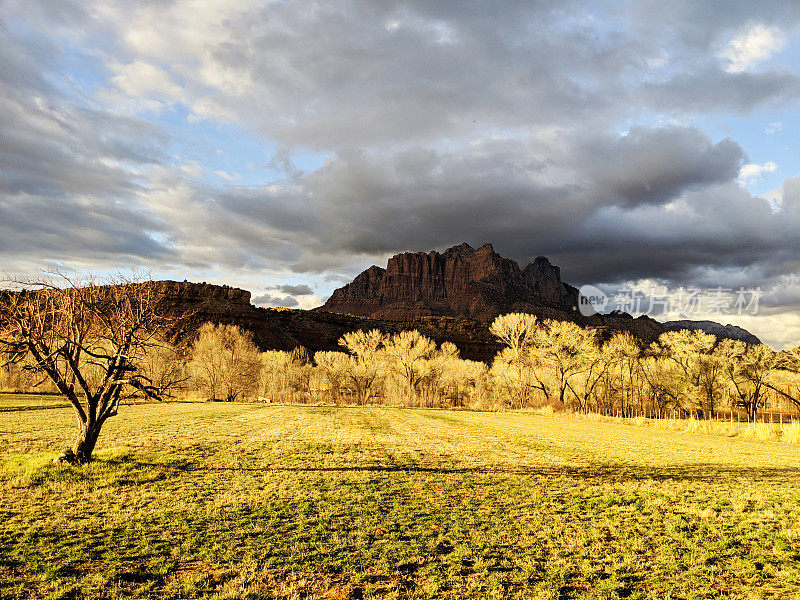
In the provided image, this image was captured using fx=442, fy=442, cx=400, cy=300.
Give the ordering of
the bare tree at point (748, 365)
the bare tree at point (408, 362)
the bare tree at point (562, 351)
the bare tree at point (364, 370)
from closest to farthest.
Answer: the bare tree at point (562, 351)
the bare tree at point (748, 365)
the bare tree at point (408, 362)
the bare tree at point (364, 370)

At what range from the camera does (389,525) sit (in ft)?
29.5

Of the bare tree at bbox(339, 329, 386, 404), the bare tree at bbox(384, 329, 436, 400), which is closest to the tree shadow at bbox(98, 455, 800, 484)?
the bare tree at bbox(384, 329, 436, 400)

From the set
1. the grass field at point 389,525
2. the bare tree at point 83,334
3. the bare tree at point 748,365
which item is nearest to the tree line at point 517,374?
the bare tree at point 748,365

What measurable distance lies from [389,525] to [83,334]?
36.5 feet

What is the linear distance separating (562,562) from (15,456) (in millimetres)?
16727

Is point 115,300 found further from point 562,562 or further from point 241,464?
point 562,562

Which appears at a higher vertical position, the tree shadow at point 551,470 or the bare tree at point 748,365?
the bare tree at point 748,365

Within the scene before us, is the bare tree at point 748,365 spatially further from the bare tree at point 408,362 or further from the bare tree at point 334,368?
the bare tree at point 334,368

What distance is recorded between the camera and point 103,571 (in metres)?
6.73

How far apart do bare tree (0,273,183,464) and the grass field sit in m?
1.80

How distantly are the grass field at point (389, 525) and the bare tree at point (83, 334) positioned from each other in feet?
5.91

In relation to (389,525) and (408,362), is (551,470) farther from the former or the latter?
(408,362)

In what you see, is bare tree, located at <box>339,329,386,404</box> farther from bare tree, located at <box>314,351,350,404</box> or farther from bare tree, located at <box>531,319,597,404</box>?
bare tree, located at <box>531,319,597,404</box>

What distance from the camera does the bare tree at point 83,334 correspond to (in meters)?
12.5
